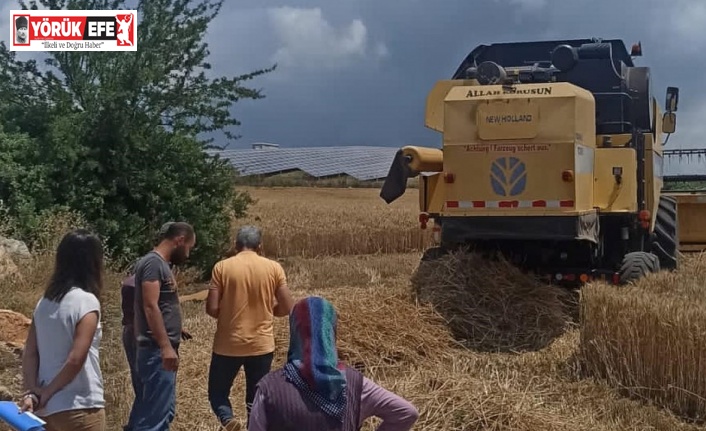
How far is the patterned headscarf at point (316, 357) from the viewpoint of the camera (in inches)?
123

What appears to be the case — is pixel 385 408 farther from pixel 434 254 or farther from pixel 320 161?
pixel 320 161

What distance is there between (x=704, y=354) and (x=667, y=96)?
17.3 ft

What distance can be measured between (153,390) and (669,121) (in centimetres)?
794

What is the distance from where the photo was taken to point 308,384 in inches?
124

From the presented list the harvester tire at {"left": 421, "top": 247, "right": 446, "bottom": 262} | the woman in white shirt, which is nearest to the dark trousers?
the woman in white shirt

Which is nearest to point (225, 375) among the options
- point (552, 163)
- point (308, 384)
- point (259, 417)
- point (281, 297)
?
point (281, 297)

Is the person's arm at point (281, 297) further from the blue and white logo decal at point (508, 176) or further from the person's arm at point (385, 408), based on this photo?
the blue and white logo decal at point (508, 176)

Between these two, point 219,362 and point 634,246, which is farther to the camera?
point 634,246

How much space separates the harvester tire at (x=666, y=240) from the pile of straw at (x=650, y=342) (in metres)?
2.88

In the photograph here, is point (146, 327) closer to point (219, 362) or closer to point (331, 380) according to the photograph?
point (219, 362)

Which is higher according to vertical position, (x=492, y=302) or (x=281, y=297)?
(x=281, y=297)

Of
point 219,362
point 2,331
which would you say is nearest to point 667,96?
point 219,362

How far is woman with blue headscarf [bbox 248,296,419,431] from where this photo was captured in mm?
3119

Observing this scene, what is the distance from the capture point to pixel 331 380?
313cm
